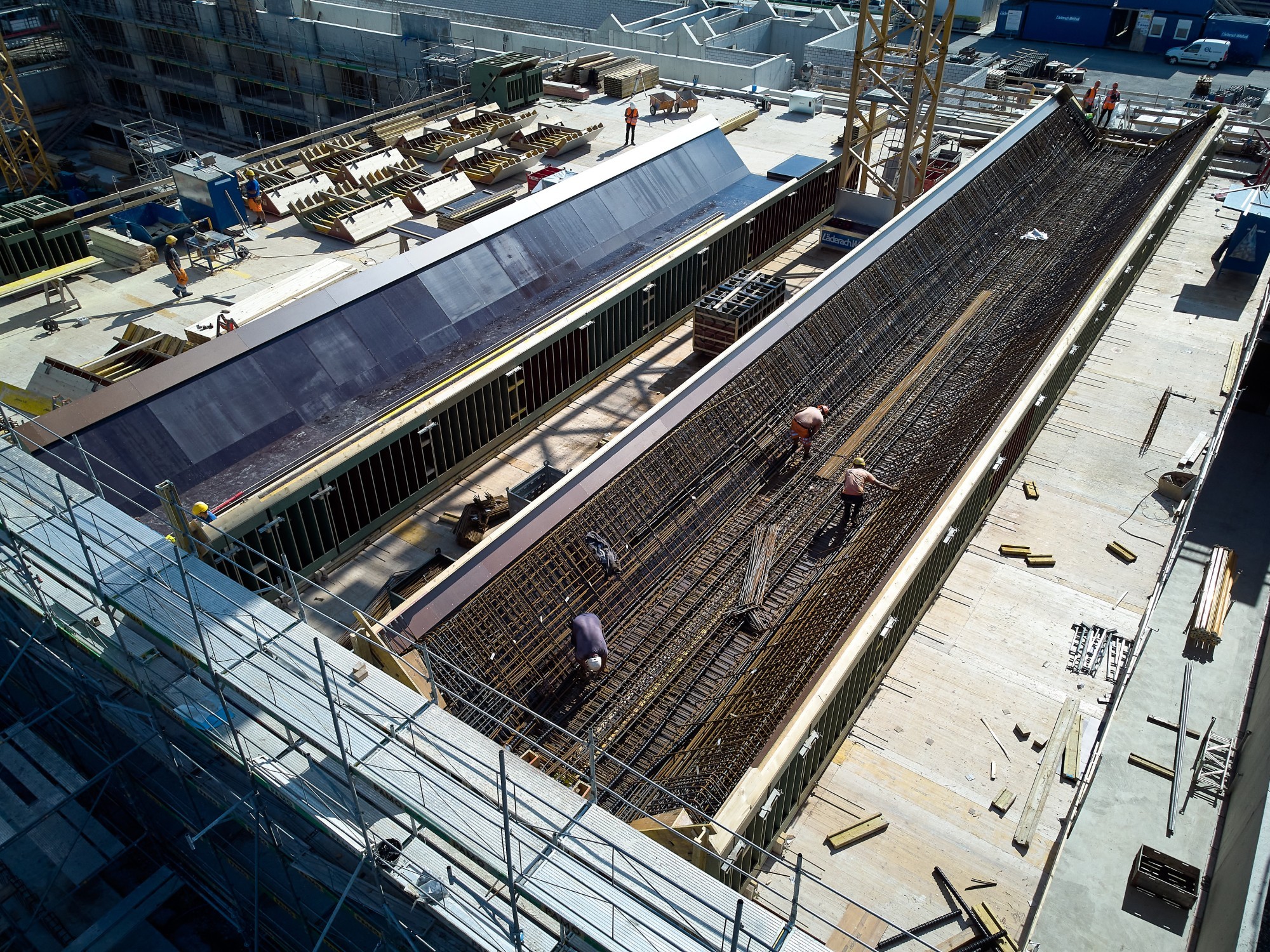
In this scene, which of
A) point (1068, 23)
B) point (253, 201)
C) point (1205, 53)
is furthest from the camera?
point (1068, 23)

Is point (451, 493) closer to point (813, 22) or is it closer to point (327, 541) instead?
point (327, 541)

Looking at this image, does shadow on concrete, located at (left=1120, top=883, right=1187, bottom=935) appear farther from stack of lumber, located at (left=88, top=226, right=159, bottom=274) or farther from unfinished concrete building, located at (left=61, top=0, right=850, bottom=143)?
unfinished concrete building, located at (left=61, top=0, right=850, bottom=143)

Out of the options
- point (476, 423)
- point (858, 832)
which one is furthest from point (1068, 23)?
point (858, 832)

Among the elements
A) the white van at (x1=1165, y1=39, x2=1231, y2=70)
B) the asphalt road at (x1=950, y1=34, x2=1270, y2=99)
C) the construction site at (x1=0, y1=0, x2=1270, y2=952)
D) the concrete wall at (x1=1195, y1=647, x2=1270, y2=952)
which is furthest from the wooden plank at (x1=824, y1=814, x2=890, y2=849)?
the white van at (x1=1165, y1=39, x2=1231, y2=70)

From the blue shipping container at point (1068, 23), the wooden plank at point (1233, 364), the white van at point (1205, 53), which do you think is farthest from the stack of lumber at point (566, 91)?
the white van at point (1205, 53)

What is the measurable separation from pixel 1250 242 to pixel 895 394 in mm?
14256

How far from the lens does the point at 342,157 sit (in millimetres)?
31953

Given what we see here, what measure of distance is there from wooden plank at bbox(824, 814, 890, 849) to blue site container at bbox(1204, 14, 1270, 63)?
73875 mm

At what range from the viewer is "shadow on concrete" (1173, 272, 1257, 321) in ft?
83.2

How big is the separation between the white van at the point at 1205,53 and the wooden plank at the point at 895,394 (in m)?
54.3

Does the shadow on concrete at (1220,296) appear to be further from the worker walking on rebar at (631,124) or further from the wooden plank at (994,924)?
the wooden plank at (994,924)

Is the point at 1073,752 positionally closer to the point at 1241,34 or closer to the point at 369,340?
the point at 369,340

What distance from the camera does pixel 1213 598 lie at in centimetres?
1922

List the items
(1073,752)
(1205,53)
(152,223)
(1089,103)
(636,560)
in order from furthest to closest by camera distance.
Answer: (1205,53)
(1089,103)
(152,223)
(636,560)
(1073,752)
